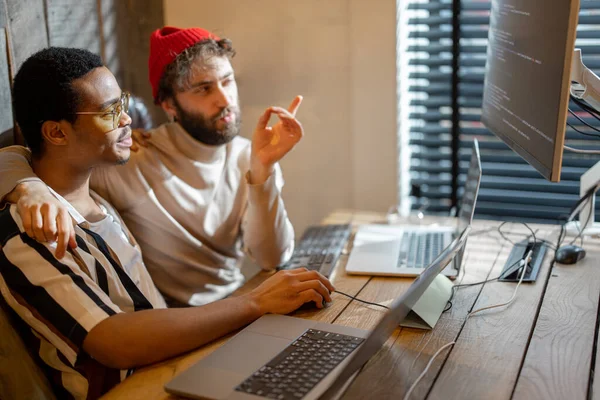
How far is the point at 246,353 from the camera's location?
1.26 meters

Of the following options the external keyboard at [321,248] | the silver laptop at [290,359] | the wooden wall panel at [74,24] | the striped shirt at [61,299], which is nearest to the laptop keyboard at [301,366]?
the silver laptop at [290,359]

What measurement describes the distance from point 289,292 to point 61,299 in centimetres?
46

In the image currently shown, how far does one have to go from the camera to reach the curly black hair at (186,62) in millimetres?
1951

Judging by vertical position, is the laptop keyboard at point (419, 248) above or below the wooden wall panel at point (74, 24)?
below

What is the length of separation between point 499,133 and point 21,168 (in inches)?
46.5

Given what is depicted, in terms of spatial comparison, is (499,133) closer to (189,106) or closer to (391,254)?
(391,254)

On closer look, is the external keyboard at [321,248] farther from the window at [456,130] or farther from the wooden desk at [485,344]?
the window at [456,130]

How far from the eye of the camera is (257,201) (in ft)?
6.23

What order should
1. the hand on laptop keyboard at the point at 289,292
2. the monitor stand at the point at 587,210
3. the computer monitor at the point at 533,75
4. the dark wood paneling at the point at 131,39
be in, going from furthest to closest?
the dark wood paneling at the point at 131,39 < the monitor stand at the point at 587,210 < the hand on laptop keyboard at the point at 289,292 < the computer monitor at the point at 533,75

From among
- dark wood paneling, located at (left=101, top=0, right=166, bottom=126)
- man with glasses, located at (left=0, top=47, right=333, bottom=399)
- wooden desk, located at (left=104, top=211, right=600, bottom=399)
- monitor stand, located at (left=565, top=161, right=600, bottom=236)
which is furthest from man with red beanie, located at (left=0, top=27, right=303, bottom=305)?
monitor stand, located at (left=565, top=161, right=600, bottom=236)

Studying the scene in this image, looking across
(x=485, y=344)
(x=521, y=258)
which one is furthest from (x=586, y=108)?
(x=485, y=344)

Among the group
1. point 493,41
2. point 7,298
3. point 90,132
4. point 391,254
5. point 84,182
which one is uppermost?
point 493,41

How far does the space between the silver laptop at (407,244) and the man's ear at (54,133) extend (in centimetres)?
74

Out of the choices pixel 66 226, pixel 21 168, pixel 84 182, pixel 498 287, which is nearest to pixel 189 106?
pixel 84 182
